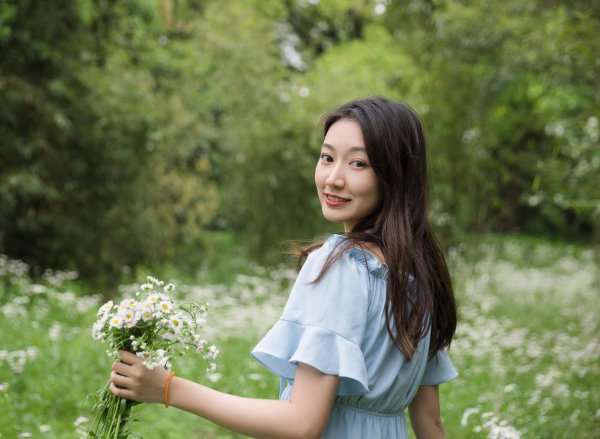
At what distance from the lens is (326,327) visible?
59.2 inches

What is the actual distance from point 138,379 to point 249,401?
23cm

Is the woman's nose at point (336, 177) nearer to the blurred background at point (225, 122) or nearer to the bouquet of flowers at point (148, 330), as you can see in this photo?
the bouquet of flowers at point (148, 330)

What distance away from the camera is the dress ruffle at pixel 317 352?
57.9 inches

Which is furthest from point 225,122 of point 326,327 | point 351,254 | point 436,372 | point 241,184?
point 326,327

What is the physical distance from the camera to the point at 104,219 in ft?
32.6

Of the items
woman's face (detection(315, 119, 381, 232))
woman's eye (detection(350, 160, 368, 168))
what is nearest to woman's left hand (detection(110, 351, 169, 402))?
woman's face (detection(315, 119, 381, 232))

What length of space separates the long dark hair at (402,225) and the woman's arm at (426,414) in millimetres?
205

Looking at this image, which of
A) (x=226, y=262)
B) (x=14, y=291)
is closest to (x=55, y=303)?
(x=14, y=291)

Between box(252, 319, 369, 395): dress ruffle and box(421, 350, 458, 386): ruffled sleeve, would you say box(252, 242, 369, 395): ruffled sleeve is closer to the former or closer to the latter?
box(252, 319, 369, 395): dress ruffle

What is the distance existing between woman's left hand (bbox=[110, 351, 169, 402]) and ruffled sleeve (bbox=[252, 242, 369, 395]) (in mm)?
206

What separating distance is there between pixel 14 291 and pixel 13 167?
223cm

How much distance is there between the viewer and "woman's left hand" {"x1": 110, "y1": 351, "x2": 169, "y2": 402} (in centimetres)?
151

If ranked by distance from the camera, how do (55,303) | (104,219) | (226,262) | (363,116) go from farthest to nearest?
(226,262) < (104,219) < (55,303) < (363,116)

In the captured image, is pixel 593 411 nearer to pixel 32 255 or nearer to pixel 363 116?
pixel 363 116
